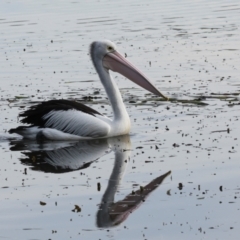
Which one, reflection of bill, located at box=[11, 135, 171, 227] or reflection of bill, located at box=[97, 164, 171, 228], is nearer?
reflection of bill, located at box=[97, 164, 171, 228]

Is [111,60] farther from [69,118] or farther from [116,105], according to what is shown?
[69,118]

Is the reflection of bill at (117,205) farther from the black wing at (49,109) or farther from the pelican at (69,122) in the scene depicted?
the black wing at (49,109)

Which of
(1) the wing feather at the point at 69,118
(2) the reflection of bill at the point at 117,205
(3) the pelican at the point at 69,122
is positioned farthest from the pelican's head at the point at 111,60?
(2) the reflection of bill at the point at 117,205

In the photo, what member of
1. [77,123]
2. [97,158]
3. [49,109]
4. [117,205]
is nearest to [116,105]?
[77,123]

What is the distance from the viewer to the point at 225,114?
470 inches

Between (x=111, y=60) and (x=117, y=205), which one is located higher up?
(x=111, y=60)

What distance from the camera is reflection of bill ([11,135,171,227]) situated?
7785 millimetres

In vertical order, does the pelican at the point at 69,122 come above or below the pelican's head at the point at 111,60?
below

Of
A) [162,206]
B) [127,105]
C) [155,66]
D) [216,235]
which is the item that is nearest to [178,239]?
[216,235]

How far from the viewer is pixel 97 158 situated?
1001 cm

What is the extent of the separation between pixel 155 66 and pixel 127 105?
135 inches

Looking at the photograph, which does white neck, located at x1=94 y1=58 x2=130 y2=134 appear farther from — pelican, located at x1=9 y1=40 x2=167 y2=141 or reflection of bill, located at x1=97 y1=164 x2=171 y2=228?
reflection of bill, located at x1=97 y1=164 x2=171 y2=228

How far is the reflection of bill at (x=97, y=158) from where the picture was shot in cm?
779

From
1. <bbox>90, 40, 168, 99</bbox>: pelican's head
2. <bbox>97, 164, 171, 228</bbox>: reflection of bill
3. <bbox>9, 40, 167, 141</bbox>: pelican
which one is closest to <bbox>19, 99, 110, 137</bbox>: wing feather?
<bbox>9, 40, 167, 141</bbox>: pelican
